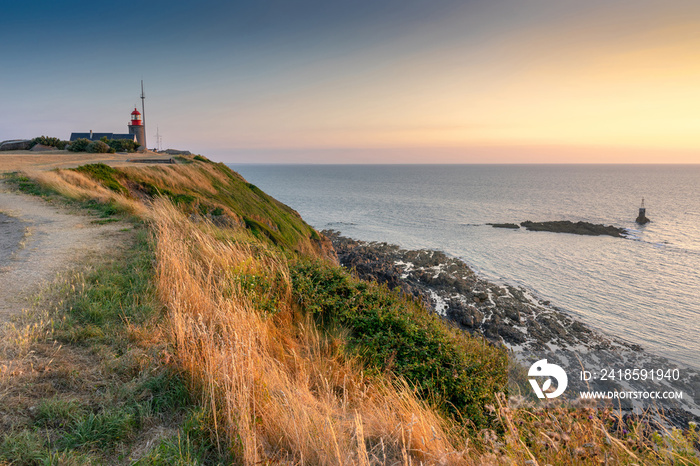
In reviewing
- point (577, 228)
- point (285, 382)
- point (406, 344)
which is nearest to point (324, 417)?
point (285, 382)

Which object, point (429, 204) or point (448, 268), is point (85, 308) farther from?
point (429, 204)

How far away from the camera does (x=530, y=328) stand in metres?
18.0

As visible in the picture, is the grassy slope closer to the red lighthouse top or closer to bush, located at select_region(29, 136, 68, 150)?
bush, located at select_region(29, 136, 68, 150)

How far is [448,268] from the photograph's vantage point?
88.9 ft

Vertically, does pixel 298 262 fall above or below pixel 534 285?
above

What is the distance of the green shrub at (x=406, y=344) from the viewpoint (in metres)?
5.84

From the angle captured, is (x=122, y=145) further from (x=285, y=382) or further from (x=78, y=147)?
(x=285, y=382)

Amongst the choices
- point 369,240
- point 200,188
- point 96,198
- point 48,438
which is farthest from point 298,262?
point 369,240

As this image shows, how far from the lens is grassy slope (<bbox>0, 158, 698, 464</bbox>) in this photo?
8.99 feet

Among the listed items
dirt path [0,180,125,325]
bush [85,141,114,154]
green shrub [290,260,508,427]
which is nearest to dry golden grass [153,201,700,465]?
green shrub [290,260,508,427]

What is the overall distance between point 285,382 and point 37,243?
6.63 m

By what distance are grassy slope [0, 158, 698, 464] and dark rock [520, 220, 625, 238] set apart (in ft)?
129

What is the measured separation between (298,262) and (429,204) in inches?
2395

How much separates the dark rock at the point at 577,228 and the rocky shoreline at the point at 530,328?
20.1 m
